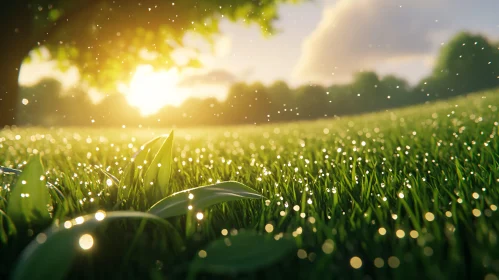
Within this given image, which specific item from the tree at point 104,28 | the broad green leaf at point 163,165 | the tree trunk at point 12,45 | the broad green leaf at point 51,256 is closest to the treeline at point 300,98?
the tree at point 104,28

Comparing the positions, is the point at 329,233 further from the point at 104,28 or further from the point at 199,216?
the point at 104,28

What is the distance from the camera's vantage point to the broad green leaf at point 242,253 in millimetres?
860

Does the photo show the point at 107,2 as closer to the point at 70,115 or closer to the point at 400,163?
the point at 400,163

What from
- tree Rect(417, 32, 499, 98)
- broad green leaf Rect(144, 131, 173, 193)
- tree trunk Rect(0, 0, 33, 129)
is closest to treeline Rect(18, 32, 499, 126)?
tree Rect(417, 32, 499, 98)

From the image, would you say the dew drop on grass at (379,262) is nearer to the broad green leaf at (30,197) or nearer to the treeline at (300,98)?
the broad green leaf at (30,197)

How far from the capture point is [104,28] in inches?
347

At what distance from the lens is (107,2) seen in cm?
790

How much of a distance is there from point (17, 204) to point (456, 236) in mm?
1277

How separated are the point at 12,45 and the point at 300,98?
40.8 m

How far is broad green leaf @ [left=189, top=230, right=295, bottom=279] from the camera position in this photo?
2.82 feet

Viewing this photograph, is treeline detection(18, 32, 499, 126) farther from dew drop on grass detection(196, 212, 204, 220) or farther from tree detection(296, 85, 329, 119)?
dew drop on grass detection(196, 212, 204, 220)

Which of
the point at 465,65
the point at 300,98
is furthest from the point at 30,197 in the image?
the point at 465,65

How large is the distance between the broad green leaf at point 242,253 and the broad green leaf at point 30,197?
621mm

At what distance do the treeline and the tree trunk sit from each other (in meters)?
20.3
